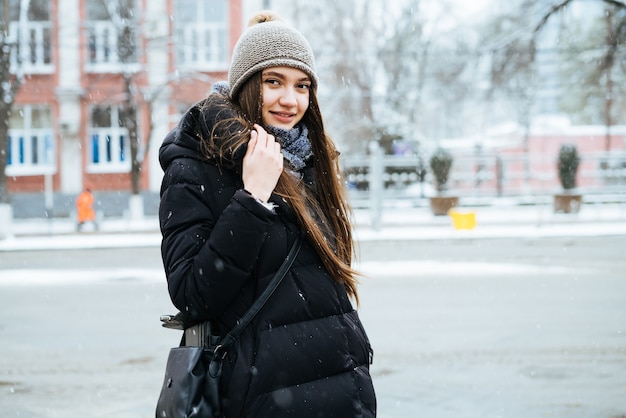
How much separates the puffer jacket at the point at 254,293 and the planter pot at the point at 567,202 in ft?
72.6

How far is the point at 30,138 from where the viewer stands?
28969 millimetres

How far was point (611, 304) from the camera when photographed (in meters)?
9.23

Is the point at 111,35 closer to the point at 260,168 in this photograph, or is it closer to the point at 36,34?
the point at 36,34

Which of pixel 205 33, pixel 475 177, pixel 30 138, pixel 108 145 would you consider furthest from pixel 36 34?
pixel 475 177

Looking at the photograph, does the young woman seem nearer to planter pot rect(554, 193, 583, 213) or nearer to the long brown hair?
the long brown hair

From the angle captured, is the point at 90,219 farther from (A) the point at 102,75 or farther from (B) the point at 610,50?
(B) the point at 610,50

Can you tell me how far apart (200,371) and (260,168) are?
0.53m

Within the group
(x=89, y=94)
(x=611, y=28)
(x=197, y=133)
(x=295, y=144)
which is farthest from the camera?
(x=89, y=94)

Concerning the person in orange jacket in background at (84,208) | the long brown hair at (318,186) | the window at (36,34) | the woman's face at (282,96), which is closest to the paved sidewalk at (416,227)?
the person in orange jacket in background at (84,208)

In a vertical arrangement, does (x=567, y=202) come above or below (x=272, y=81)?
below

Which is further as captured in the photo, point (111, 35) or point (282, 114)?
point (111, 35)

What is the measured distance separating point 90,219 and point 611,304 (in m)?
15.7

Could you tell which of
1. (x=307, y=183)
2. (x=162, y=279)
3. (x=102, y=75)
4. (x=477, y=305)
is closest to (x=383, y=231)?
(x=162, y=279)

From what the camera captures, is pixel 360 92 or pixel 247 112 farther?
pixel 360 92
